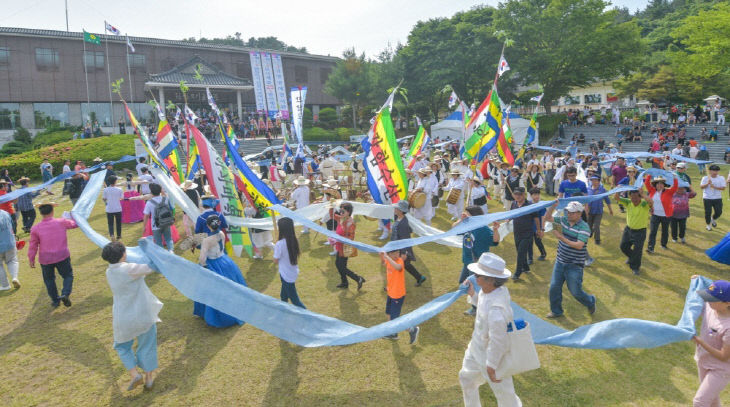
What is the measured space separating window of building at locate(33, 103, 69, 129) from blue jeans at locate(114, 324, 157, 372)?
1509 inches

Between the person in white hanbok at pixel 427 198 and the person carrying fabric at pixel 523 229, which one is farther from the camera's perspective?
the person in white hanbok at pixel 427 198

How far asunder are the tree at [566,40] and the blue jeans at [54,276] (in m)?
36.0

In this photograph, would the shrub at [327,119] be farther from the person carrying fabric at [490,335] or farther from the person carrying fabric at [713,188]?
the person carrying fabric at [490,335]

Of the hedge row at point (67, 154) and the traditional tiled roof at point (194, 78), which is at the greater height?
the traditional tiled roof at point (194, 78)

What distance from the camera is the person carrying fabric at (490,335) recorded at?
3.55m

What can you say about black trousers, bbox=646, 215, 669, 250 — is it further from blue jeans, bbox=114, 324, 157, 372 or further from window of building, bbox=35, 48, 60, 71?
window of building, bbox=35, 48, 60, 71

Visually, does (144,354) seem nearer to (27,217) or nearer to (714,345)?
(714,345)

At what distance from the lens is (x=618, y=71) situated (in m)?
38.3

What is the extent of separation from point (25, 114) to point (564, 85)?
45177 mm

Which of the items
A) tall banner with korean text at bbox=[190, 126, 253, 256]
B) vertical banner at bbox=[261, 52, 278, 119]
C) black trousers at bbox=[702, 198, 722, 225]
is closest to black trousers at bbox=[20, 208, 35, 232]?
tall banner with korean text at bbox=[190, 126, 253, 256]

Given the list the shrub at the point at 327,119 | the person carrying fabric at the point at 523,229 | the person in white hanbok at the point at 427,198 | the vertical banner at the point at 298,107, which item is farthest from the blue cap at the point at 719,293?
the shrub at the point at 327,119

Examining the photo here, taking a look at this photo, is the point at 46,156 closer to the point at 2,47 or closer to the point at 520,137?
the point at 2,47

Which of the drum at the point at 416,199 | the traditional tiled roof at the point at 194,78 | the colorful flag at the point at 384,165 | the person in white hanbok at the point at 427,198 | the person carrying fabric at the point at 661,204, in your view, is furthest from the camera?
the traditional tiled roof at the point at 194,78

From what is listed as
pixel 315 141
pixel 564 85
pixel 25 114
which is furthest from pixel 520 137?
pixel 25 114
